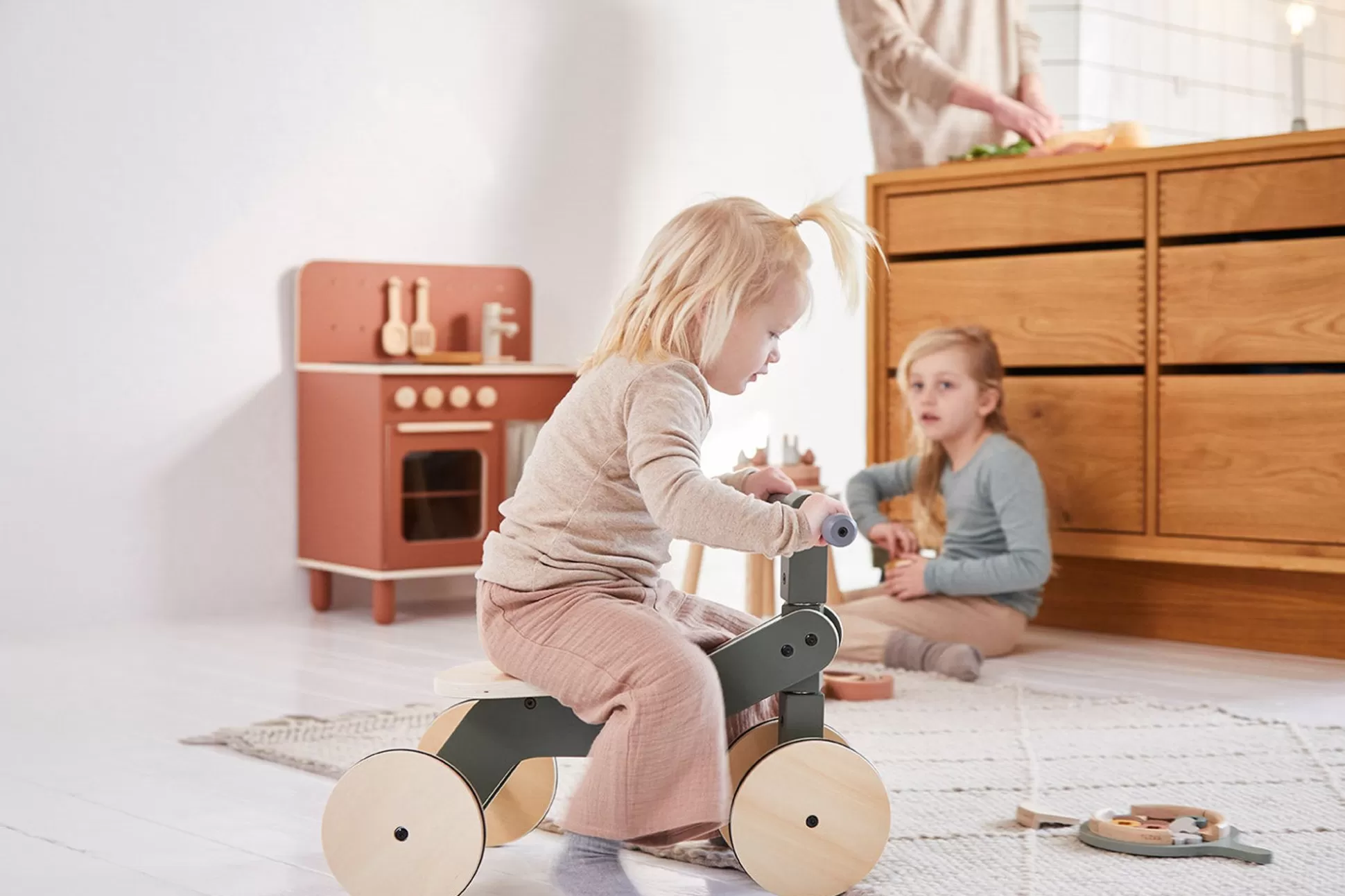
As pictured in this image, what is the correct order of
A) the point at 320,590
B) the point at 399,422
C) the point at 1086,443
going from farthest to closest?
the point at 320,590 < the point at 399,422 < the point at 1086,443

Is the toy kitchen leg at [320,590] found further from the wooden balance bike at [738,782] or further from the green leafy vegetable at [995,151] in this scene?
the wooden balance bike at [738,782]

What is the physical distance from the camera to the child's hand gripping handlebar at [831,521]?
1350 mm

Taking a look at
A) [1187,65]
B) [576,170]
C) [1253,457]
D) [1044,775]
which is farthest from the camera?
[1187,65]

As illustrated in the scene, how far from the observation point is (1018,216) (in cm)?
307

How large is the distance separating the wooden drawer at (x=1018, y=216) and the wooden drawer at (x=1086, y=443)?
11.3 inches

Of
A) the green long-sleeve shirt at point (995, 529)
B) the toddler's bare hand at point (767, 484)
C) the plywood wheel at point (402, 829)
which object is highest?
the toddler's bare hand at point (767, 484)

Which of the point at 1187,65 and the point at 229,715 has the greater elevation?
the point at 1187,65

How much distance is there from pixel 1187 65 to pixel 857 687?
3.21 meters

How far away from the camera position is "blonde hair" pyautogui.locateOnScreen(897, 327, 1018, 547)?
288 cm

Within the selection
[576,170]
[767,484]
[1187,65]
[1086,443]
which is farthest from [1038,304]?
[1187,65]

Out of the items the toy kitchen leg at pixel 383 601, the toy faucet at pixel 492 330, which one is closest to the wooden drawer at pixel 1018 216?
the toy faucet at pixel 492 330

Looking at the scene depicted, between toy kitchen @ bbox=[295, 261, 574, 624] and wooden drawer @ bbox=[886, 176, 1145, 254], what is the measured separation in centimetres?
81

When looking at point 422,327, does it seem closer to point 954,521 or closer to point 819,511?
point 954,521

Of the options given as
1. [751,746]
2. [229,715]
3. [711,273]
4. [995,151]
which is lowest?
[229,715]
